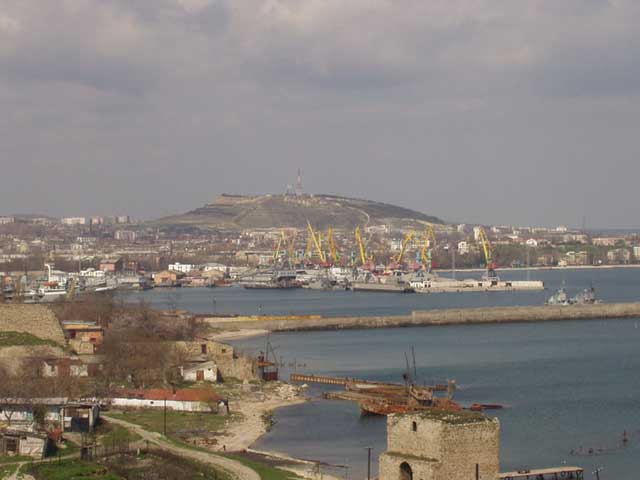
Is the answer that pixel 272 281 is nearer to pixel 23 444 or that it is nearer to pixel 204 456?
pixel 204 456

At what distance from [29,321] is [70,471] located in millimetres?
8752

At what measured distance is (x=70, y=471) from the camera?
12.6 metres

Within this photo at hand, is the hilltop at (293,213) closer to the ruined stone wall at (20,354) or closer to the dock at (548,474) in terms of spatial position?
the ruined stone wall at (20,354)

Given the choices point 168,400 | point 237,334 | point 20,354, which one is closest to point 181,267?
point 237,334

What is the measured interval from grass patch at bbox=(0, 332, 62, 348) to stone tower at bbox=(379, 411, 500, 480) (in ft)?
35.5

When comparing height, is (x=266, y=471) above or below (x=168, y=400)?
below

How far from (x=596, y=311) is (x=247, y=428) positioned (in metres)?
30.0

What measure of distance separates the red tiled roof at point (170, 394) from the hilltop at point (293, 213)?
488 ft

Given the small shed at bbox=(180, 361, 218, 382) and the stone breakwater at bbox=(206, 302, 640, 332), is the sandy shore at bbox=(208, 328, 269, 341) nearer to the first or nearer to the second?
the stone breakwater at bbox=(206, 302, 640, 332)

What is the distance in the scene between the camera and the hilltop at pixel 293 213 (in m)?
173

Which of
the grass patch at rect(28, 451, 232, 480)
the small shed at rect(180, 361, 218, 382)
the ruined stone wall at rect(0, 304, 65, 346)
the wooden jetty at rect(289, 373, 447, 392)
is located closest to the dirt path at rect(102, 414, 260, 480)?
the grass patch at rect(28, 451, 232, 480)

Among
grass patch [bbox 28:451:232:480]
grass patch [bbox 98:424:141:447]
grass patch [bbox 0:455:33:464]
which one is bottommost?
grass patch [bbox 28:451:232:480]

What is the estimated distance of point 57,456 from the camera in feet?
45.0

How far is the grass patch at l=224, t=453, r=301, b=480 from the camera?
44.8ft
